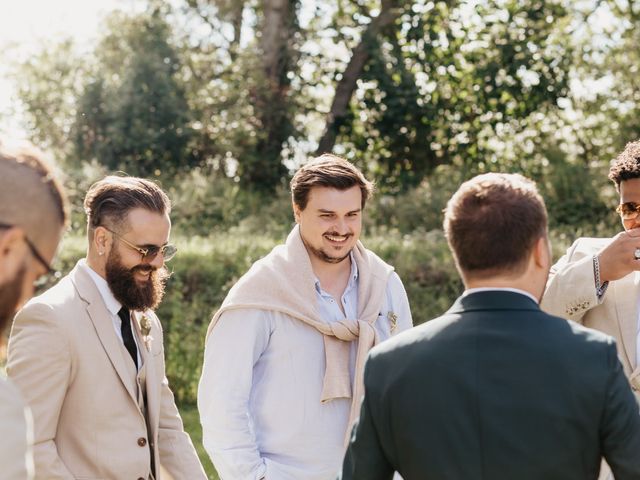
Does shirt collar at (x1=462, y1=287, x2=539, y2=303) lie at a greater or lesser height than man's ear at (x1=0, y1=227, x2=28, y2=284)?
lesser

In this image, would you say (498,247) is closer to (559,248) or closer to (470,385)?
(470,385)

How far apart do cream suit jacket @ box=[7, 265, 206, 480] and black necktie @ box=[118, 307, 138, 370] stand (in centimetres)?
9

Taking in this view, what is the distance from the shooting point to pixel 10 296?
2113 mm

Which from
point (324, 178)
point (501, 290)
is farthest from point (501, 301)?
point (324, 178)

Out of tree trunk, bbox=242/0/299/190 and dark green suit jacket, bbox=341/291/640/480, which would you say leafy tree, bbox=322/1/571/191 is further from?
dark green suit jacket, bbox=341/291/640/480

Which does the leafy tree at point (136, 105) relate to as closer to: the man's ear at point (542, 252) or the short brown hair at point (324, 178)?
the short brown hair at point (324, 178)

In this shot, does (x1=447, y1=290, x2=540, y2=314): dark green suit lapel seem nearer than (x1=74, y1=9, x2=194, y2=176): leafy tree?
Yes

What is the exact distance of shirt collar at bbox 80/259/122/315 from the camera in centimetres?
401

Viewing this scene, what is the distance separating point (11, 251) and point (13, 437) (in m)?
0.41

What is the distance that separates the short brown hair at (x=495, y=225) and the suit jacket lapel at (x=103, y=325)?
64.0 inches

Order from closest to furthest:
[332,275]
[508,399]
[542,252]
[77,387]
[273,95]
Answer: [508,399], [542,252], [77,387], [332,275], [273,95]

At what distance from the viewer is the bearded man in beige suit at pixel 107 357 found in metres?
3.68

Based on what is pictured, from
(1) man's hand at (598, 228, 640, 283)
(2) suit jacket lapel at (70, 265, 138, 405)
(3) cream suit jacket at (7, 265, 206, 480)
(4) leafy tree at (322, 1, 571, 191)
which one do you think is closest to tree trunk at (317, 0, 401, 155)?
(4) leafy tree at (322, 1, 571, 191)

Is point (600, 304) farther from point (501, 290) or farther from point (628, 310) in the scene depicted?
point (501, 290)
